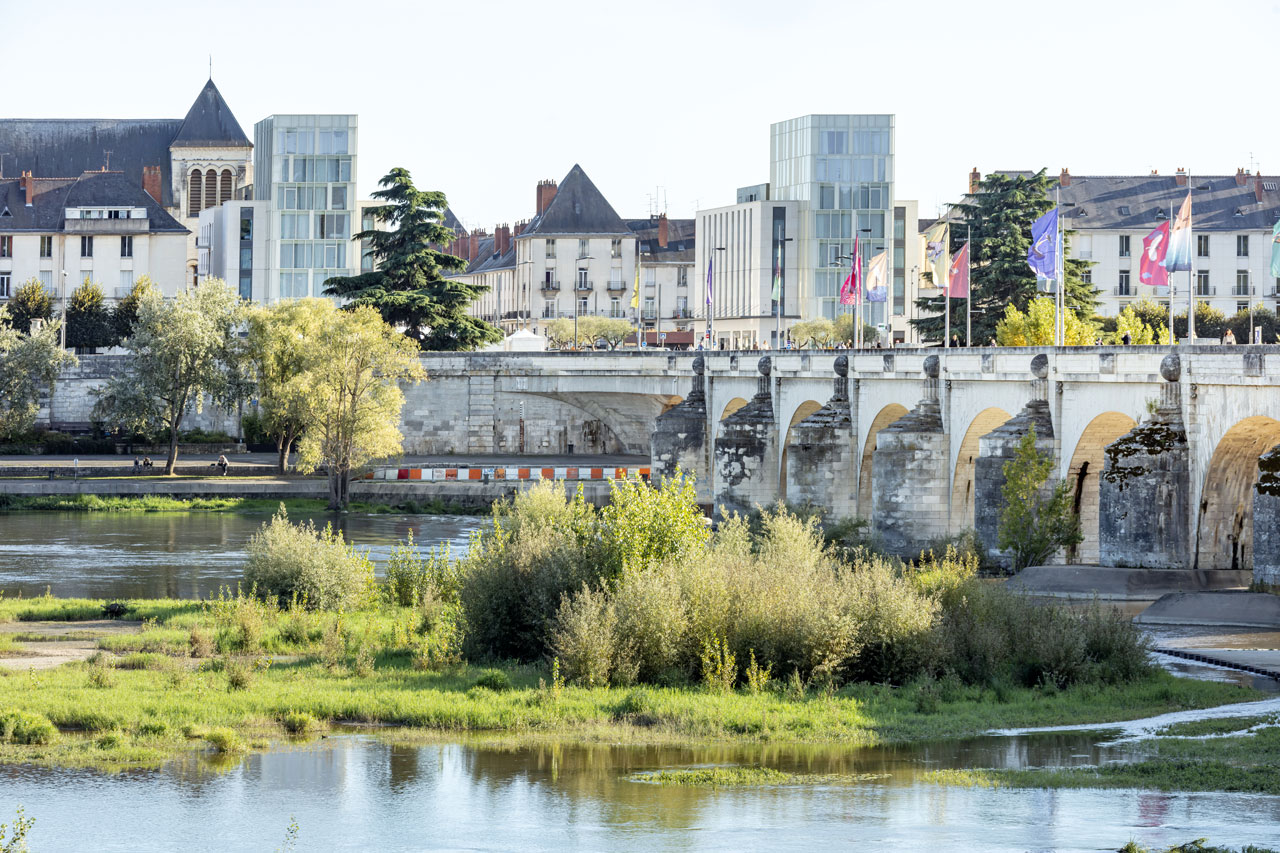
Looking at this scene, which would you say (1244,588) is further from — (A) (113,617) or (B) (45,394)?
(B) (45,394)

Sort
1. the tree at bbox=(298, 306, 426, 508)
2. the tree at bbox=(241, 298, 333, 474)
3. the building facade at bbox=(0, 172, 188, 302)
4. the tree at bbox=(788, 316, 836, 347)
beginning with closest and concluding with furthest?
the tree at bbox=(298, 306, 426, 508), the tree at bbox=(241, 298, 333, 474), the tree at bbox=(788, 316, 836, 347), the building facade at bbox=(0, 172, 188, 302)

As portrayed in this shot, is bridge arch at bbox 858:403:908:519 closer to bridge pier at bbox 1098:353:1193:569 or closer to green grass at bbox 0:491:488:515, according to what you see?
bridge pier at bbox 1098:353:1193:569

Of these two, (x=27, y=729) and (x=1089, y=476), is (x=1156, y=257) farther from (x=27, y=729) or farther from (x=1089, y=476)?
(x=27, y=729)

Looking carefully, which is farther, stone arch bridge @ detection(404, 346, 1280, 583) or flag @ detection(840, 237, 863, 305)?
flag @ detection(840, 237, 863, 305)

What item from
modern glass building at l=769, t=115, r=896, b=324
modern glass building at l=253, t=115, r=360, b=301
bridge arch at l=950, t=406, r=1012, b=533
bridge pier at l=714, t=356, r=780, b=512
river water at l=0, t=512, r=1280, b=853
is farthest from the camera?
modern glass building at l=769, t=115, r=896, b=324

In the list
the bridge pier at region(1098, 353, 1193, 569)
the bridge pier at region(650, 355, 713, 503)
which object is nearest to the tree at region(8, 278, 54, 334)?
the bridge pier at region(650, 355, 713, 503)

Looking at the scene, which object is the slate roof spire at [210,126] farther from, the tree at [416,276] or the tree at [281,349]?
the tree at [281,349]

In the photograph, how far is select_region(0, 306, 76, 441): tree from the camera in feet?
240

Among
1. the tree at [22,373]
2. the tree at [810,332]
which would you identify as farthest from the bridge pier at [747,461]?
the tree at [810,332]

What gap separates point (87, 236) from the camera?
335 ft

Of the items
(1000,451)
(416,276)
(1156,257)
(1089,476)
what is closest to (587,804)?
(1000,451)

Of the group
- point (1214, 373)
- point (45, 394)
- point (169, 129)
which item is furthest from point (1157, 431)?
point (169, 129)

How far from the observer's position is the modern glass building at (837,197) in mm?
107562

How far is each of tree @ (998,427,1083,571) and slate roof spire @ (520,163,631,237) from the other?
79152 mm
